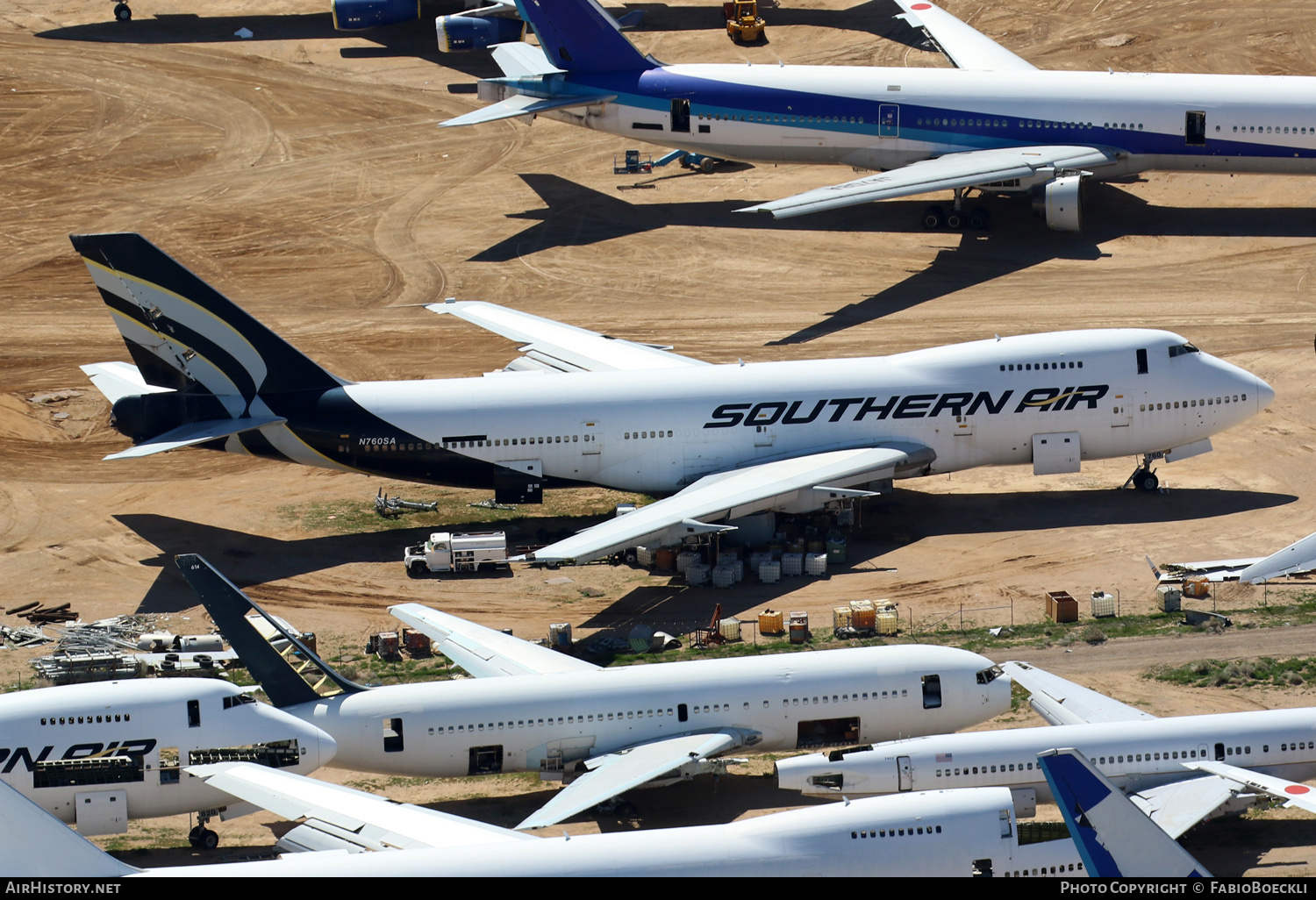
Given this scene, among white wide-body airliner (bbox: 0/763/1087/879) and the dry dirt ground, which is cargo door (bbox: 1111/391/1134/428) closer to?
the dry dirt ground

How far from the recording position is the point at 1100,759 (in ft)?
138

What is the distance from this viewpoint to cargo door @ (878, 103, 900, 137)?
84625 mm

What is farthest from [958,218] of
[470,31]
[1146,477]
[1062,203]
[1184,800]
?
[1184,800]

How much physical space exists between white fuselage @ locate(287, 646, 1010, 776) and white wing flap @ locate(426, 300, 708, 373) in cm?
2117

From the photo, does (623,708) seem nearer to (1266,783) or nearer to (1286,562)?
(1266,783)

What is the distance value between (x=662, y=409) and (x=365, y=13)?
61934mm

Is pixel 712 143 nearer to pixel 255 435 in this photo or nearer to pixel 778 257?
pixel 778 257

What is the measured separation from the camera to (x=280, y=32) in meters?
119

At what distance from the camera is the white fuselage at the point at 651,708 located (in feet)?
143

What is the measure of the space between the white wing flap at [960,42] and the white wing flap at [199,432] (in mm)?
48831

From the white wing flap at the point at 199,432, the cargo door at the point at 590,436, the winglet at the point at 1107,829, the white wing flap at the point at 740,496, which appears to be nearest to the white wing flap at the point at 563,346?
the cargo door at the point at 590,436

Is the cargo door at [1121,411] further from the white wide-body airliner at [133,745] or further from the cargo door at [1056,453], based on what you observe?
the white wide-body airliner at [133,745]

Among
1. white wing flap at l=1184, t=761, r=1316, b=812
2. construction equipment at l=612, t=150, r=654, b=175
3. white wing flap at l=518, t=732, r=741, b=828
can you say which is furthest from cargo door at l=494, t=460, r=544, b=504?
construction equipment at l=612, t=150, r=654, b=175
